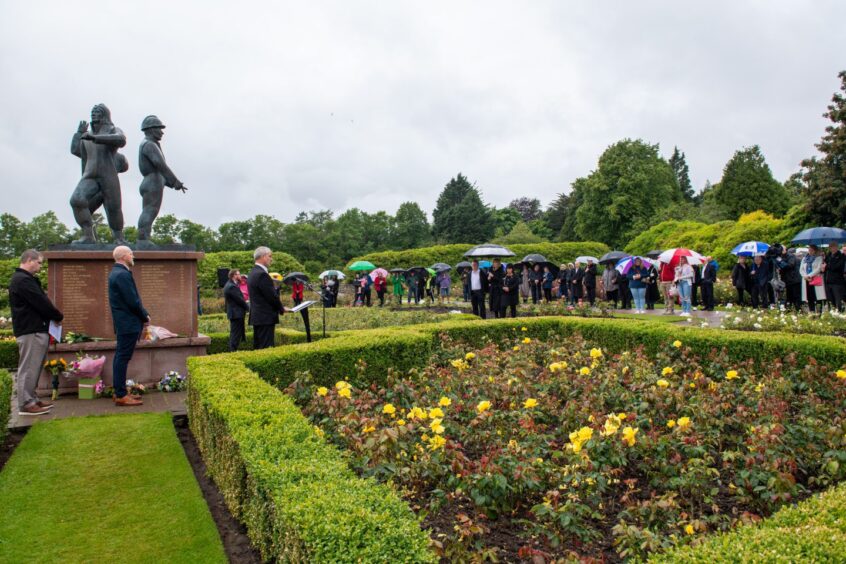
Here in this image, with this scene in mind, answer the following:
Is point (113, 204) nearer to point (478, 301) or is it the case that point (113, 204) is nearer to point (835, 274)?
point (478, 301)

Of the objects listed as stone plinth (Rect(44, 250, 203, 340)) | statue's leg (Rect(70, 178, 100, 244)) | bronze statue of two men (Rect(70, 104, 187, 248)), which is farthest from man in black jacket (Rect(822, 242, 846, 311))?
statue's leg (Rect(70, 178, 100, 244))

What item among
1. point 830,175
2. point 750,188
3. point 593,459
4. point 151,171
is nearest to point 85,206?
point 151,171

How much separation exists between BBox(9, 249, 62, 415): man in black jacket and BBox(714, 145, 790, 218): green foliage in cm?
5284

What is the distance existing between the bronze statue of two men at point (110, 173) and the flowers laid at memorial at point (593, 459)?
449 cm

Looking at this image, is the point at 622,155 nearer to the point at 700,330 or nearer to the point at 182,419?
the point at 700,330

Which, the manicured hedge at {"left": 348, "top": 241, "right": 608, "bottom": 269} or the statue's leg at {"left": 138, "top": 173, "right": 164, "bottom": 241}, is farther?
the manicured hedge at {"left": 348, "top": 241, "right": 608, "bottom": 269}

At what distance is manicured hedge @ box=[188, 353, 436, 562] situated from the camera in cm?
220

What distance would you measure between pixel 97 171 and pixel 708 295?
14.8 meters

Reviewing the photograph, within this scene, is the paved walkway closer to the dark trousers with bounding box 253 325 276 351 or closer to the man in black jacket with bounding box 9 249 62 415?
the man in black jacket with bounding box 9 249 62 415

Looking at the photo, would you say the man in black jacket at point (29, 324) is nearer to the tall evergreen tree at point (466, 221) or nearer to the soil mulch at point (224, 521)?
the soil mulch at point (224, 521)

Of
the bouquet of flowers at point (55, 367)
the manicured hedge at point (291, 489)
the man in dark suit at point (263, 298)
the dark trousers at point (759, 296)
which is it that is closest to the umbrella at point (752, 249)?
the dark trousers at point (759, 296)

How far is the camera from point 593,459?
3.62 meters

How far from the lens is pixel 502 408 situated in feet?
16.3

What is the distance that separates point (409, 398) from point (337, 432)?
4.63ft
